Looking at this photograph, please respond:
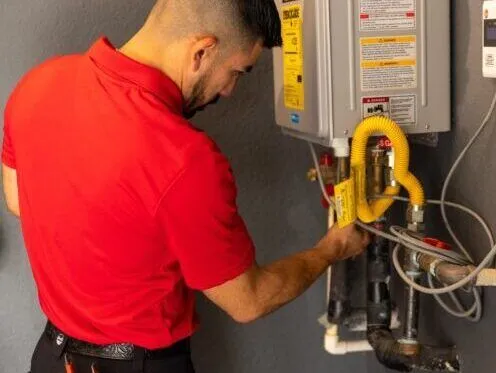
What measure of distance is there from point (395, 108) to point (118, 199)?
544 mm

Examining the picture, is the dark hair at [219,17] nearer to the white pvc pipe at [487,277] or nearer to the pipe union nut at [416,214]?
the pipe union nut at [416,214]

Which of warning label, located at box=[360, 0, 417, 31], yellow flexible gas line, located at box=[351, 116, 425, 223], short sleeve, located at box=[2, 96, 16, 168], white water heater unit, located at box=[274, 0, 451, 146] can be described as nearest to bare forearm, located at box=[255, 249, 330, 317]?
yellow flexible gas line, located at box=[351, 116, 425, 223]

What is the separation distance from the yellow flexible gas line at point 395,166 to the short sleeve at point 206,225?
0.90 ft

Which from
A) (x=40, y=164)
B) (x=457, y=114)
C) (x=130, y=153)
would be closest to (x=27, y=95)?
(x=40, y=164)

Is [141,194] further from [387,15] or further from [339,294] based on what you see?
[339,294]

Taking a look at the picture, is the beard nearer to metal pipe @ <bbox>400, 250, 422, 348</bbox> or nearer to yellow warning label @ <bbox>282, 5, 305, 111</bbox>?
yellow warning label @ <bbox>282, 5, 305, 111</bbox>

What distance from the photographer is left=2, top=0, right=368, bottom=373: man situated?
3.56ft

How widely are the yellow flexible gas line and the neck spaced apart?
1.15 feet

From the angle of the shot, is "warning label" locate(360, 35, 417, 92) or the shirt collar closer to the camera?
the shirt collar

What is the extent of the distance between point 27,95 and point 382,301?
0.83 m

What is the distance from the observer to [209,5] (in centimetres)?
115

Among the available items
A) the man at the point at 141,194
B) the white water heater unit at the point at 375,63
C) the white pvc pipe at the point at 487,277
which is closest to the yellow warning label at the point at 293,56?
the white water heater unit at the point at 375,63

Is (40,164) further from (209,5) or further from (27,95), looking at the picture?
(209,5)

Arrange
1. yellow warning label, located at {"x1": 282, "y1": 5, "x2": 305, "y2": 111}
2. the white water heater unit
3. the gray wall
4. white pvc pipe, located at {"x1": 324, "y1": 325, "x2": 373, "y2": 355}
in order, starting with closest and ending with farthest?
the white water heater unit, yellow warning label, located at {"x1": 282, "y1": 5, "x2": 305, "y2": 111}, the gray wall, white pvc pipe, located at {"x1": 324, "y1": 325, "x2": 373, "y2": 355}
